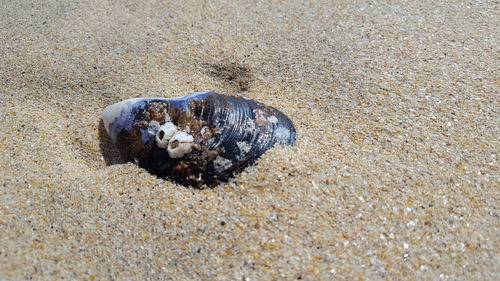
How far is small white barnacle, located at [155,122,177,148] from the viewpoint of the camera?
227 cm

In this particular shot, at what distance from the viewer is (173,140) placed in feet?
7.39

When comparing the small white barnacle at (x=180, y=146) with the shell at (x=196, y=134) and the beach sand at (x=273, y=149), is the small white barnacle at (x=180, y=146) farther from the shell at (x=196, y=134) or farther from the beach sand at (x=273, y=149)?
the beach sand at (x=273, y=149)

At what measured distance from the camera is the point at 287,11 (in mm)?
3523

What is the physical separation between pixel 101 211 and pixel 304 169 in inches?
40.1

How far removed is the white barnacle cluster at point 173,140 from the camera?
7.32 ft

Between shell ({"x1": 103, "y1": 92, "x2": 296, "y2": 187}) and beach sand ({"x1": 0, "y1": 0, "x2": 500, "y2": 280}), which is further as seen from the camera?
shell ({"x1": 103, "y1": 92, "x2": 296, "y2": 187})

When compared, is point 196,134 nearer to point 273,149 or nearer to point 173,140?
point 173,140

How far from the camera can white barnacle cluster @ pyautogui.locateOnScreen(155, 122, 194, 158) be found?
7.32 feet

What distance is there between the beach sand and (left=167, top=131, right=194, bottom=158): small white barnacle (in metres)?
0.16

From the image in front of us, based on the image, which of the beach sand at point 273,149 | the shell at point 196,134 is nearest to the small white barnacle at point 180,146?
the shell at point 196,134

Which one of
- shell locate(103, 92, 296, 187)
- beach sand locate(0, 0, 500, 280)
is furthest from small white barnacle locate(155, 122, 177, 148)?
beach sand locate(0, 0, 500, 280)

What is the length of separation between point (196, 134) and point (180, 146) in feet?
0.36

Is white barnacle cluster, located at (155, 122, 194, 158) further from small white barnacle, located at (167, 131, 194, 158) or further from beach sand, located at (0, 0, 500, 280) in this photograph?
beach sand, located at (0, 0, 500, 280)

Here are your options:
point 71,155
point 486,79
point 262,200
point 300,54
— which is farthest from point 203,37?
point 486,79
